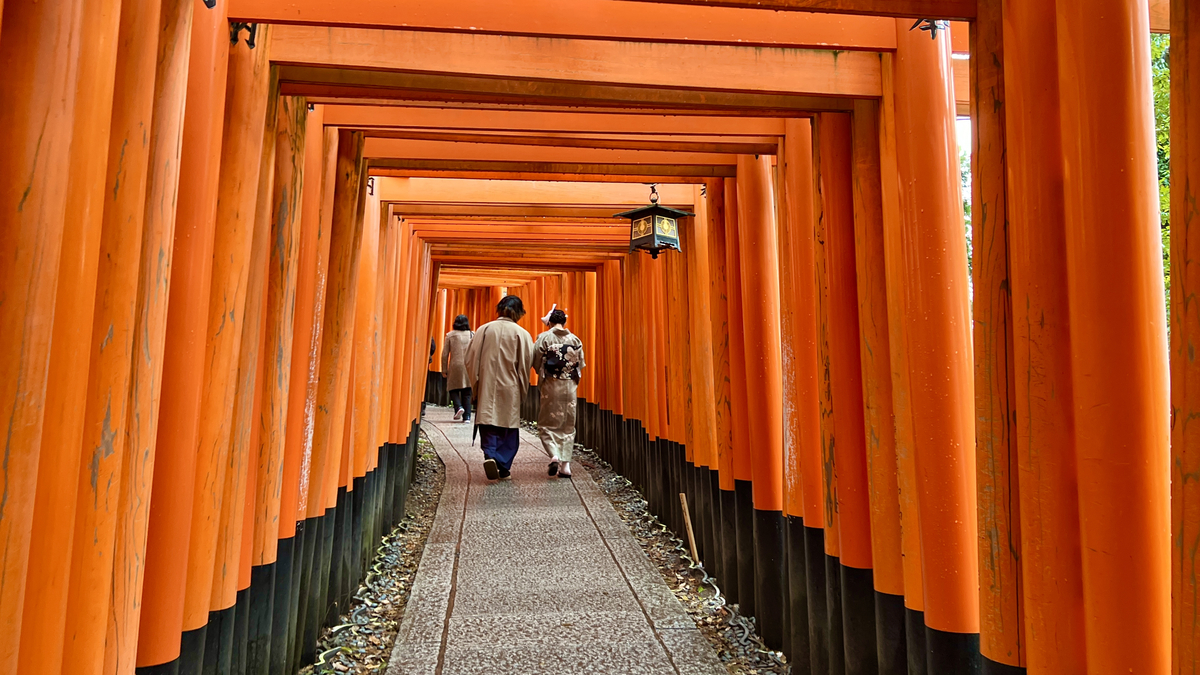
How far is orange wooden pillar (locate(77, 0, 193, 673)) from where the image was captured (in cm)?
130

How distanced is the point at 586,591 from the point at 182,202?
3.08 metres

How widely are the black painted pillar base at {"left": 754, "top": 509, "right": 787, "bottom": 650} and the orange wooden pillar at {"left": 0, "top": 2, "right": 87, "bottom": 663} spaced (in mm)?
3151

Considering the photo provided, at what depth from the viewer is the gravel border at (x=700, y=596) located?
134 inches

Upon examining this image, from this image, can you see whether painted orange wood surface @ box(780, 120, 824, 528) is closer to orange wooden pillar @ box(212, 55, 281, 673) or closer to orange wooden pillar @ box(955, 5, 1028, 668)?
orange wooden pillar @ box(955, 5, 1028, 668)

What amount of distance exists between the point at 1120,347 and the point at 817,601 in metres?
1.90

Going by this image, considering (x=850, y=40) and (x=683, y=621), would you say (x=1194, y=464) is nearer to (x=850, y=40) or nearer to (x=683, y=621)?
(x=850, y=40)

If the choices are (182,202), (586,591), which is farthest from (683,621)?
(182,202)

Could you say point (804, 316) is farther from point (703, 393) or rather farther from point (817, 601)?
point (703, 393)

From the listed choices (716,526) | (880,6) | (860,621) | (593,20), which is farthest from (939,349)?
(716,526)

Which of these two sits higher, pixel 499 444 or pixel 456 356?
pixel 456 356

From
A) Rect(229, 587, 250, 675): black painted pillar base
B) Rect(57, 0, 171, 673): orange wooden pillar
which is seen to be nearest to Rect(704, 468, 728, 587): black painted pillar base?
Rect(229, 587, 250, 675): black painted pillar base

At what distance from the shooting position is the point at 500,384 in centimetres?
723

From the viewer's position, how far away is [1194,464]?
1.12 meters

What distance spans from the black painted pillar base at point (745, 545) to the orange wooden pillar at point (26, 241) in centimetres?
334
